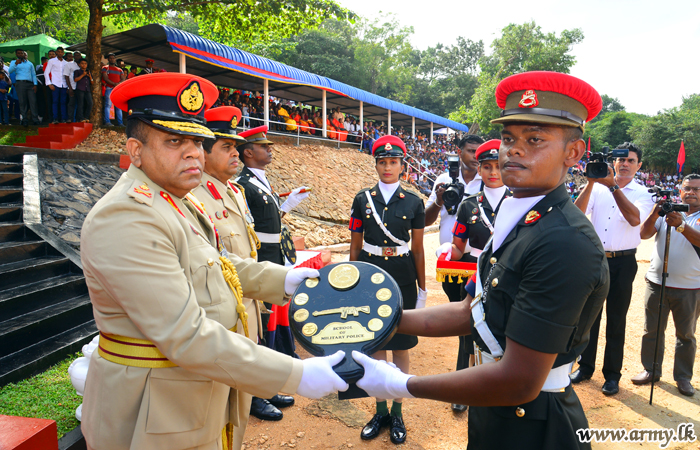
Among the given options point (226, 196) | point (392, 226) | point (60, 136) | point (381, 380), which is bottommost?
point (381, 380)

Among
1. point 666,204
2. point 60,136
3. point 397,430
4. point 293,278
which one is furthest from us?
point 60,136

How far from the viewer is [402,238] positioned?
13.4ft

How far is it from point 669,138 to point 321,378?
2006 inches

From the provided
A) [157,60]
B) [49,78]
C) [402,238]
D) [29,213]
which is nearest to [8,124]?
[49,78]

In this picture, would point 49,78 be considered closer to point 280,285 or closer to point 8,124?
point 8,124

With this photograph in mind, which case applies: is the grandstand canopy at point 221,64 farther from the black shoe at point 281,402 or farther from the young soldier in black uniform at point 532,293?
the young soldier in black uniform at point 532,293

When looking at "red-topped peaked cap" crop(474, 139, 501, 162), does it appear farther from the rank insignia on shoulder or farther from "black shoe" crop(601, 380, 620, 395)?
"black shoe" crop(601, 380, 620, 395)

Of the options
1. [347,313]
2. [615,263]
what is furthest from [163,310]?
[615,263]

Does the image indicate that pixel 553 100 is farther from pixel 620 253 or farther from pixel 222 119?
pixel 620 253

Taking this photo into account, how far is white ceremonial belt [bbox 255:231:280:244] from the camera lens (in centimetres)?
450

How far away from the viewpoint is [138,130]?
1879 millimetres

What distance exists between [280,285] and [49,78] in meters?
12.5

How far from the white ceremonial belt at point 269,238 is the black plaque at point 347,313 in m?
2.39

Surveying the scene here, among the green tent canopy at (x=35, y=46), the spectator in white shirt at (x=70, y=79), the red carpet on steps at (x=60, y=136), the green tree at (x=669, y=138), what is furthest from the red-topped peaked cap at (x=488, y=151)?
the green tree at (x=669, y=138)
